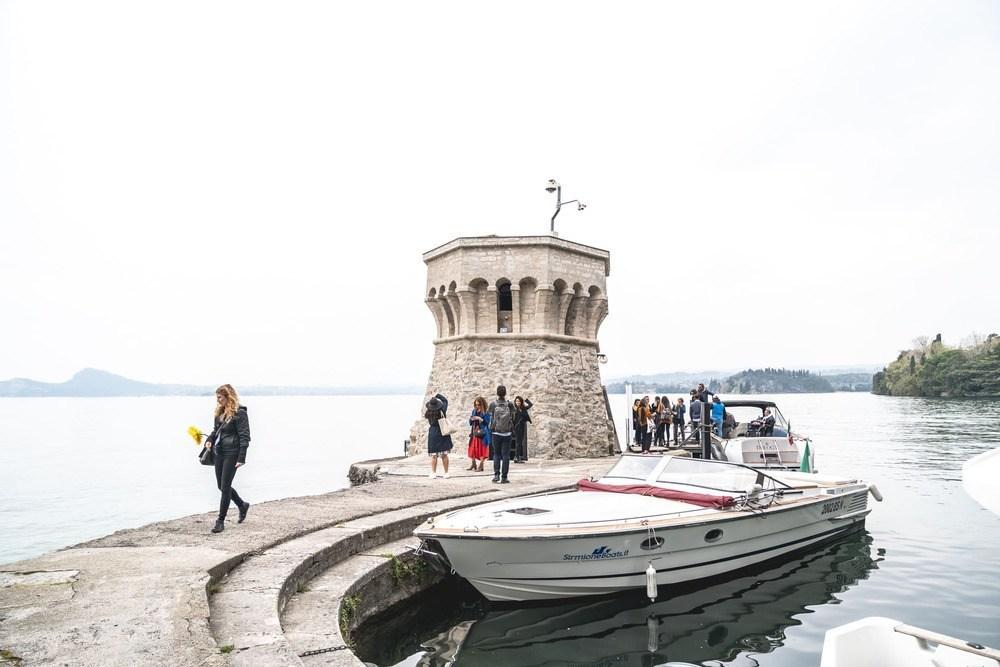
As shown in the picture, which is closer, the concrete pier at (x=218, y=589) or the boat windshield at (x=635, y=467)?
the concrete pier at (x=218, y=589)

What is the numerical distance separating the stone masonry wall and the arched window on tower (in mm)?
445

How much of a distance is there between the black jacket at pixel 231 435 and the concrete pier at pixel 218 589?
0.88 meters

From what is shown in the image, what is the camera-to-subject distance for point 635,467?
8469 mm

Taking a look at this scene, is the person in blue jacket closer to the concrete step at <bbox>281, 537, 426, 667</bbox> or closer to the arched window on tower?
the arched window on tower

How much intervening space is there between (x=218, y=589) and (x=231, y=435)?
2045 millimetres

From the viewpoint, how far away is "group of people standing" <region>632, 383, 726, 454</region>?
15.2 meters

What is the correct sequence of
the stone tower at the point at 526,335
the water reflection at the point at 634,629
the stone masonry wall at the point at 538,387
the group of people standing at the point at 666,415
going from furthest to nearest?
the stone tower at the point at 526,335 → the stone masonry wall at the point at 538,387 → the group of people standing at the point at 666,415 → the water reflection at the point at 634,629

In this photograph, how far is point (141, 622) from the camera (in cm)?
405

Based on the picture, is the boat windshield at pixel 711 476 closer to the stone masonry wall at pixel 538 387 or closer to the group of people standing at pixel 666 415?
the group of people standing at pixel 666 415

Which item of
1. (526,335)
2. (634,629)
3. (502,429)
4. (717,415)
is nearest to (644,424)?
(717,415)

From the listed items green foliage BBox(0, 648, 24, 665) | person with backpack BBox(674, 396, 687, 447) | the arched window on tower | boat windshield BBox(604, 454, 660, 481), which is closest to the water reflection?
boat windshield BBox(604, 454, 660, 481)

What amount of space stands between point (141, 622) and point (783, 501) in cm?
746

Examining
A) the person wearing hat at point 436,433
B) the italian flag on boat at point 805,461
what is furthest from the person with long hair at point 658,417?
the person wearing hat at point 436,433

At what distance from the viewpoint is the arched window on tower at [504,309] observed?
1711cm
